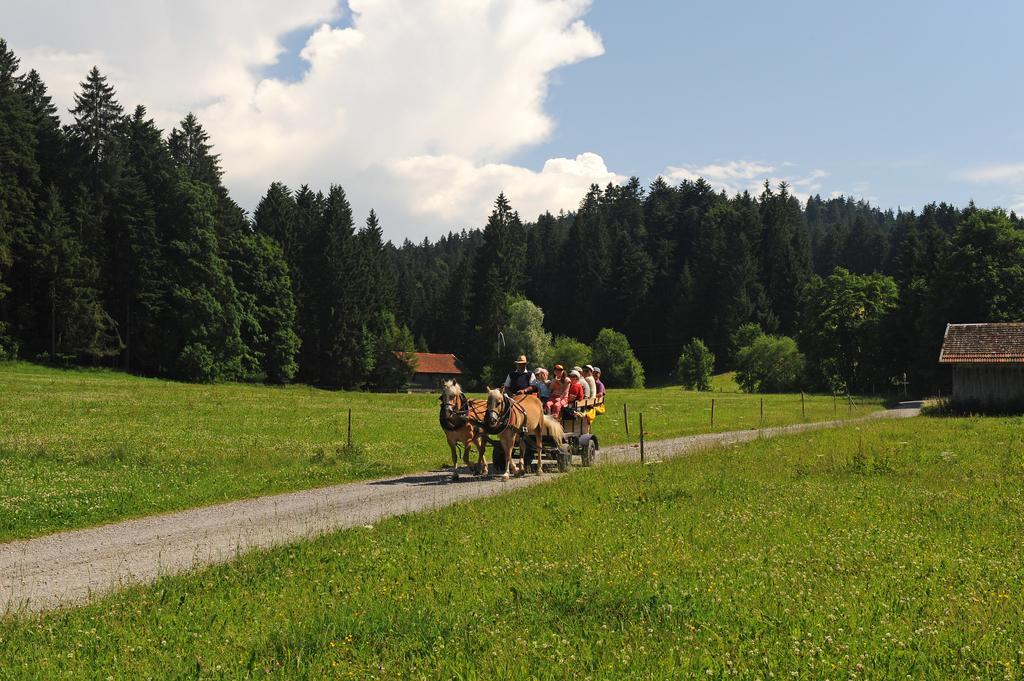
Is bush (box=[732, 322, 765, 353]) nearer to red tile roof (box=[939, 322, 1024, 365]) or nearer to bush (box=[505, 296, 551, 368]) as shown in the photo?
bush (box=[505, 296, 551, 368])

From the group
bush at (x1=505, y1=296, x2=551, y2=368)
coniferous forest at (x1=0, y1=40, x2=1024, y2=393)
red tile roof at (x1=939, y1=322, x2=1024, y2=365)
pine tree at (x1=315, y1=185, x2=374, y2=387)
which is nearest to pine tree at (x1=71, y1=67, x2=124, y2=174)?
coniferous forest at (x1=0, y1=40, x2=1024, y2=393)

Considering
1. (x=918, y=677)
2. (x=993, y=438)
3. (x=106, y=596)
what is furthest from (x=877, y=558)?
(x=993, y=438)

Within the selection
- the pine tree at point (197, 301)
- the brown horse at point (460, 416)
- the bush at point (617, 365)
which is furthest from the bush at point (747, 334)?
the brown horse at point (460, 416)

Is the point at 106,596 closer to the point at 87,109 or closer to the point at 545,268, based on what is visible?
the point at 87,109

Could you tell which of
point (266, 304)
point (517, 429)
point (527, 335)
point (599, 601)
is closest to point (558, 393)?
point (517, 429)

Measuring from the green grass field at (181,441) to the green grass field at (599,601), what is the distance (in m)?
6.31

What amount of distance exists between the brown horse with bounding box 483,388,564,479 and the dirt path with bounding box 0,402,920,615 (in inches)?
38.0

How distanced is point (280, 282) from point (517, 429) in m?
60.8

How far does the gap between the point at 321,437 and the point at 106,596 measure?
21854 millimetres

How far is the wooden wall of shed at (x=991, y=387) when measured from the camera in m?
45.9

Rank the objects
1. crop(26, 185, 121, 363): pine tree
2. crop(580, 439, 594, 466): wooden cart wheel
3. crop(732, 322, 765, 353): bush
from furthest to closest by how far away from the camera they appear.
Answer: crop(732, 322, 765, 353): bush, crop(26, 185, 121, 363): pine tree, crop(580, 439, 594, 466): wooden cart wheel

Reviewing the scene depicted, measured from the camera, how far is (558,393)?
22531 mm

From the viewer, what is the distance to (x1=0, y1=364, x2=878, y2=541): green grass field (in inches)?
638

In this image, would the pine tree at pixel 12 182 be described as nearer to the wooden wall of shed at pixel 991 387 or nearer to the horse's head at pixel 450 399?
the horse's head at pixel 450 399
